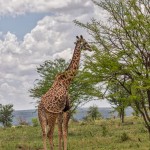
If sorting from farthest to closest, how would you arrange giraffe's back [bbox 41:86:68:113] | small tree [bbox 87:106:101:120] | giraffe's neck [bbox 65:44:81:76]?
small tree [bbox 87:106:101:120] → giraffe's neck [bbox 65:44:81:76] → giraffe's back [bbox 41:86:68:113]

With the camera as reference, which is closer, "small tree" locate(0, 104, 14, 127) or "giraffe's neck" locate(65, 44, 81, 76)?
"giraffe's neck" locate(65, 44, 81, 76)

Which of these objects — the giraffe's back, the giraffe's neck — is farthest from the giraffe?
the giraffe's neck

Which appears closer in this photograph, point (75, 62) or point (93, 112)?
point (75, 62)

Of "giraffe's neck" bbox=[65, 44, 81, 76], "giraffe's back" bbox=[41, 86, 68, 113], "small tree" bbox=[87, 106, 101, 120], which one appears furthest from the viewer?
"small tree" bbox=[87, 106, 101, 120]

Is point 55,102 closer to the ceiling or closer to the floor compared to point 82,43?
closer to the floor

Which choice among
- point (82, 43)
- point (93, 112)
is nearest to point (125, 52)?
point (82, 43)

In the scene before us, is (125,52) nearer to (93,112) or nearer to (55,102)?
(55,102)

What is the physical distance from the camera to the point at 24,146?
926 inches

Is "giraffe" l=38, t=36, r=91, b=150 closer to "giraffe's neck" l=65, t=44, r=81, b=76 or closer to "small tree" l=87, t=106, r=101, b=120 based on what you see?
"giraffe's neck" l=65, t=44, r=81, b=76

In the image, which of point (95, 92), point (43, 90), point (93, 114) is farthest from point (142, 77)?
point (93, 114)

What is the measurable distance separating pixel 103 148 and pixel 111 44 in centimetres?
645

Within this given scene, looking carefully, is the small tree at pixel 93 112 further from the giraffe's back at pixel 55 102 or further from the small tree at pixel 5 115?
the giraffe's back at pixel 55 102

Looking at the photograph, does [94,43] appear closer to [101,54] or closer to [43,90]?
[101,54]

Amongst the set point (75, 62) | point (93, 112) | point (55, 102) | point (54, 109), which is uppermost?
point (93, 112)
